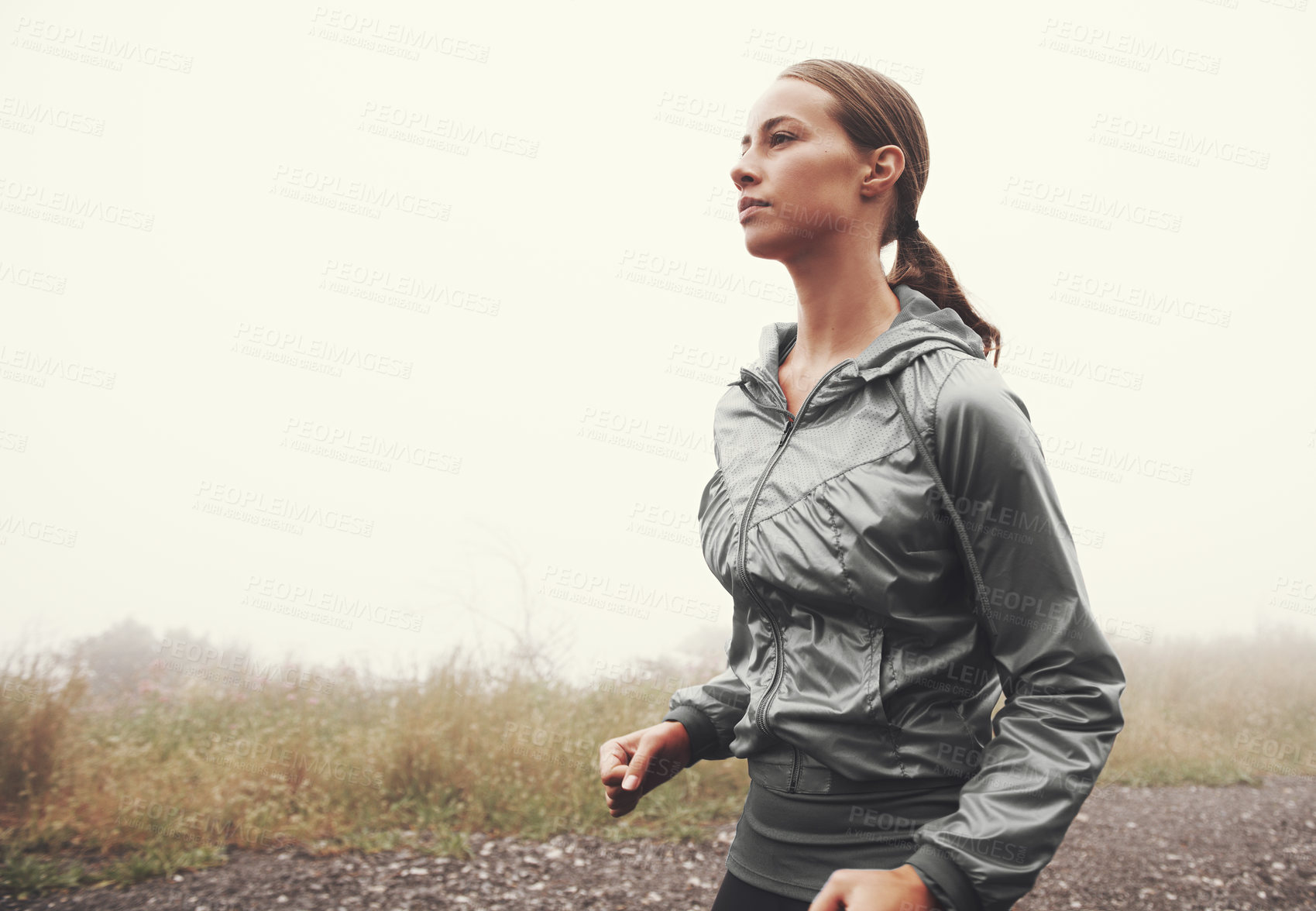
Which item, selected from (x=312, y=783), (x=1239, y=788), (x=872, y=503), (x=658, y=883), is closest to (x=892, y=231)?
(x=872, y=503)

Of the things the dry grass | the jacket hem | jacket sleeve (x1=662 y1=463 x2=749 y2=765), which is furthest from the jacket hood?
the dry grass

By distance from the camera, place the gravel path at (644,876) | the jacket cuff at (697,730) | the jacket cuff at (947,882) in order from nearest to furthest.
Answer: the jacket cuff at (947,882) → the jacket cuff at (697,730) → the gravel path at (644,876)

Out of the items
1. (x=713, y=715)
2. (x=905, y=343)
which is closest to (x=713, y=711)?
(x=713, y=715)

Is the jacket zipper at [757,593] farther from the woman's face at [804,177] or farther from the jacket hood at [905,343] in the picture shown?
the woman's face at [804,177]

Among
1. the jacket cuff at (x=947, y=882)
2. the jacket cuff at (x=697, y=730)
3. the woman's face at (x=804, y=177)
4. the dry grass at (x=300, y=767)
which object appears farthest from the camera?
the dry grass at (x=300, y=767)

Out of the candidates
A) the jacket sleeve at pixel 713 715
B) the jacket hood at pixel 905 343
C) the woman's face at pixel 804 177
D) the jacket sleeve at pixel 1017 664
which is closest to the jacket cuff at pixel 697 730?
the jacket sleeve at pixel 713 715

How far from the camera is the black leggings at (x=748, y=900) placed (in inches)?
51.6

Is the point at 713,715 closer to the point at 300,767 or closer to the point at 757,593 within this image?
the point at 757,593

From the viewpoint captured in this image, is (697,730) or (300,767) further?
(300,767)

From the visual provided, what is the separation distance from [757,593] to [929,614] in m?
0.26

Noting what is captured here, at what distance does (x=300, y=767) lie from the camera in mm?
4586

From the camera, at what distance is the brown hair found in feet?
4.74

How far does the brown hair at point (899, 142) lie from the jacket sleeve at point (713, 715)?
2.61 ft

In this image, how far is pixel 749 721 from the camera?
1.35 m
